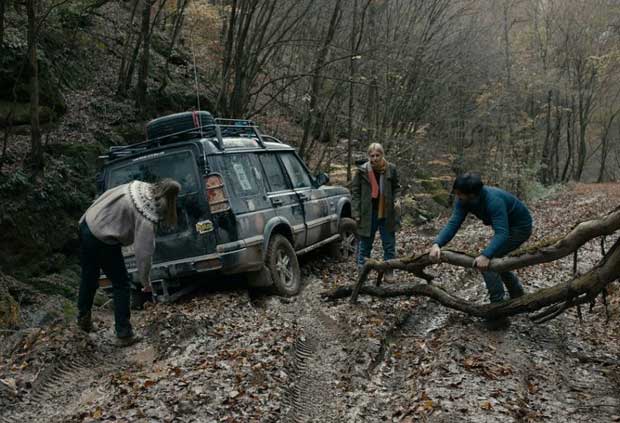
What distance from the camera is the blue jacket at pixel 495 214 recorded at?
17.4ft

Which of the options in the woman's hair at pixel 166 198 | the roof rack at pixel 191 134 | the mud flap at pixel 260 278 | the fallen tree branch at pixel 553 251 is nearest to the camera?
the fallen tree branch at pixel 553 251

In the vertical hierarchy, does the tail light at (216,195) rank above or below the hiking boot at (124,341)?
above

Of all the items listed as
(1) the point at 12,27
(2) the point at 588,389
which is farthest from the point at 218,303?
(1) the point at 12,27

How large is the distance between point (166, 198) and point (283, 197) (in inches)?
106

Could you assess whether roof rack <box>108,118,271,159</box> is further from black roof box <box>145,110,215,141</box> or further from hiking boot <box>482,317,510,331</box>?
hiking boot <box>482,317,510,331</box>

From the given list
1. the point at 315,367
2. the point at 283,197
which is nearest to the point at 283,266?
the point at 283,197

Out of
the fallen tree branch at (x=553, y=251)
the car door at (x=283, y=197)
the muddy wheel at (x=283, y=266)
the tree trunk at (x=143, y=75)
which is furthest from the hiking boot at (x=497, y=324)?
the tree trunk at (x=143, y=75)

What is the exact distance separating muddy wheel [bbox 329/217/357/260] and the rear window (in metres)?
3.92

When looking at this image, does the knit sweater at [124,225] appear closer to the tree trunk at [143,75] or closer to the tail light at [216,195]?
the tail light at [216,195]

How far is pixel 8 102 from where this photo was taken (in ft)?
38.4

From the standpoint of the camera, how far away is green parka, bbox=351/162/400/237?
7.95 m

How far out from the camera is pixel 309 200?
28.7ft

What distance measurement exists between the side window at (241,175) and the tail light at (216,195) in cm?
28

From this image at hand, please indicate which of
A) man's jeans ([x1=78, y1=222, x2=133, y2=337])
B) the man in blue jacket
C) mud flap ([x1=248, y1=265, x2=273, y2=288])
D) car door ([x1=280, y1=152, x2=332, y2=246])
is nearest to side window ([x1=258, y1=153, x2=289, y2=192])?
car door ([x1=280, y1=152, x2=332, y2=246])
